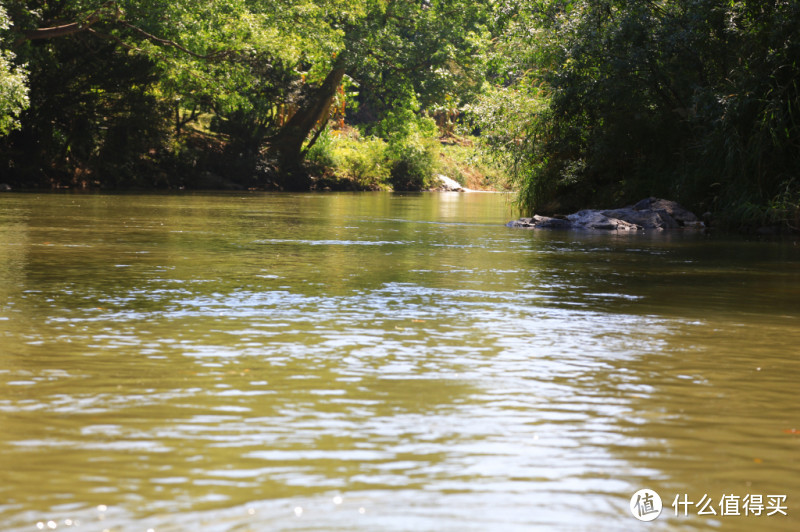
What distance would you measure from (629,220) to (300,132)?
34219 millimetres

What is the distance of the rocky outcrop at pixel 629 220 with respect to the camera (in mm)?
22891

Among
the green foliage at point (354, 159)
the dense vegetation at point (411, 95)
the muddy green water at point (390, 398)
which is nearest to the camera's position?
the muddy green water at point (390, 398)

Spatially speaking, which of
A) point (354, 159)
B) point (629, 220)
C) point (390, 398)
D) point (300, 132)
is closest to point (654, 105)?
point (629, 220)

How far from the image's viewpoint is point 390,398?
18.5ft

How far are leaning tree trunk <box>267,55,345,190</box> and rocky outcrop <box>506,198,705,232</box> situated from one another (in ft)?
105

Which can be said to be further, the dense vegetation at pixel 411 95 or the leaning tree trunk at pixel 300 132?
the leaning tree trunk at pixel 300 132

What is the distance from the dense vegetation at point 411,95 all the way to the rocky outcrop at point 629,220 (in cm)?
88

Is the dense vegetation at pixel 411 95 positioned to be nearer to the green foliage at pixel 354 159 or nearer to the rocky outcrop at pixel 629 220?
the green foliage at pixel 354 159

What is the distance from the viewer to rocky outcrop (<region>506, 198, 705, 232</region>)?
75.1 feet

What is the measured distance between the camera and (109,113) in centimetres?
4394

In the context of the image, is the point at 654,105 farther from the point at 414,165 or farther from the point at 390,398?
the point at 414,165

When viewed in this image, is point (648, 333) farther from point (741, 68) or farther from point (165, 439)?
point (741, 68)

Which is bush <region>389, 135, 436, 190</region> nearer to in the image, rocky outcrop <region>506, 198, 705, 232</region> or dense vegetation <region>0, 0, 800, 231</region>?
dense vegetation <region>0, 0, 800, 231</region>

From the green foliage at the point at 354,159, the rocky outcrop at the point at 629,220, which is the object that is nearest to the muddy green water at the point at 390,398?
the rocky outcrop at the point at 629,220
